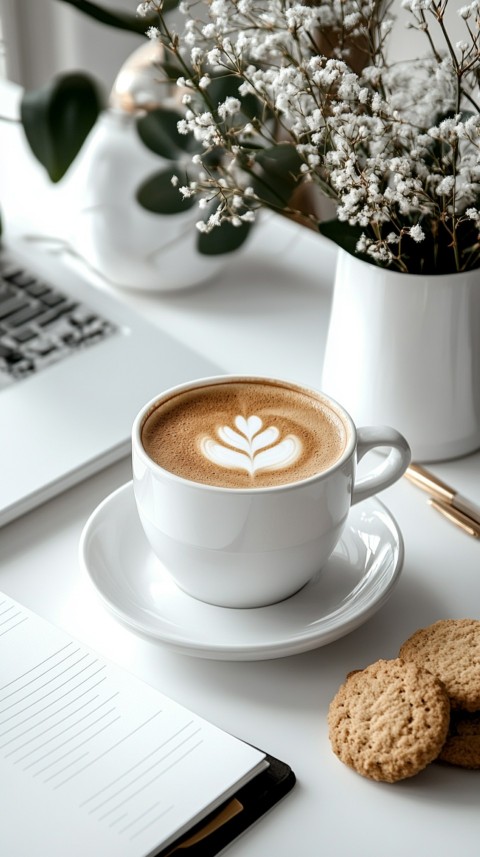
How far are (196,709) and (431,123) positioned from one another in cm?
47

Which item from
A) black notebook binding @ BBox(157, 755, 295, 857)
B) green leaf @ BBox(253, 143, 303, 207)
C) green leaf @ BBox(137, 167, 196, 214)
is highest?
green leaf @ BBox(253, 143, 303, 207)

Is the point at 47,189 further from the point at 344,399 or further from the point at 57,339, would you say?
the point at 344,399

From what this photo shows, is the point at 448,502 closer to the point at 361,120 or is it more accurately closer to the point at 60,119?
the point at 361,120

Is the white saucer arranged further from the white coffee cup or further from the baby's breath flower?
the baby's breath flower

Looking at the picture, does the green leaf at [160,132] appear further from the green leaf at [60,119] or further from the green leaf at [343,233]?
the green leaf at [343,233]

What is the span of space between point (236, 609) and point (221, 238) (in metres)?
0.48

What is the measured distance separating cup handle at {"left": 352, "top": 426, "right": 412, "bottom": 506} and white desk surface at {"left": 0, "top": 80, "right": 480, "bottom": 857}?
3.2 inches

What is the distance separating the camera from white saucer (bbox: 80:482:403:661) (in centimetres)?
62

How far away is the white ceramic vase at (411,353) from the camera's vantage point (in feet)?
2.50

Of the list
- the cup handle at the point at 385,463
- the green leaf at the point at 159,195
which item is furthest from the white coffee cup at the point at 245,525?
the green leaf at the point at 159,195

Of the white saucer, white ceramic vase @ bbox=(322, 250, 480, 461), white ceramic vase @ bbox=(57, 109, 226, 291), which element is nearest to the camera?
the white saucer

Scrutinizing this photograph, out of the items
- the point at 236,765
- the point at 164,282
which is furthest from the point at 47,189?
the point at 236,765

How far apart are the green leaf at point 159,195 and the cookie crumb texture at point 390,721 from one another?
1.79 ft

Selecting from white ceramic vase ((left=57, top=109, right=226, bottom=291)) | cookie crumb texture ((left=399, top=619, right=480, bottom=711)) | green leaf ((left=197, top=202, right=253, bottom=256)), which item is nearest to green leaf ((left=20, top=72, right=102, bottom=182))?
white ceramic vase ((left=57, top=109, right=226, bottom=291))
